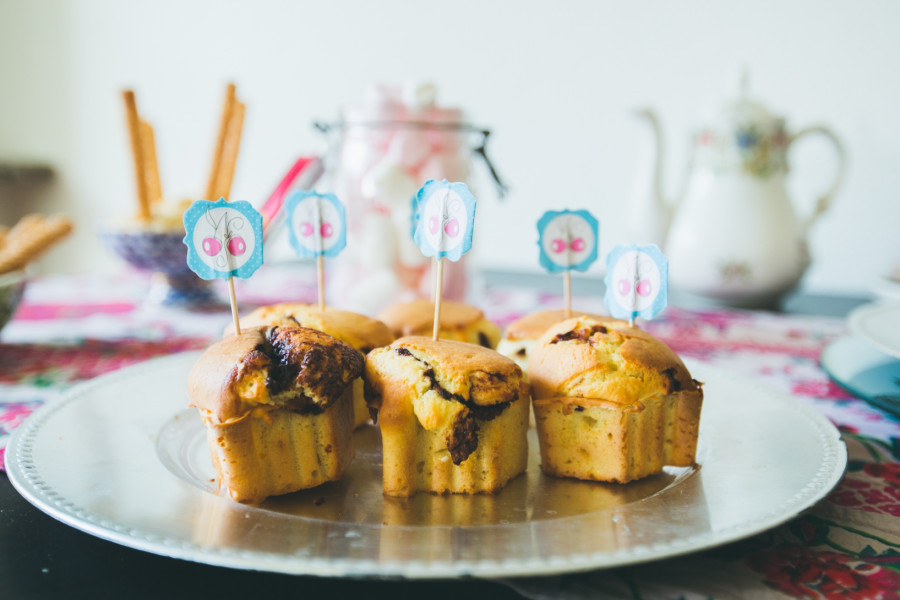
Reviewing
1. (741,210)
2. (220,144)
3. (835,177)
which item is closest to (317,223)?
(220,144)

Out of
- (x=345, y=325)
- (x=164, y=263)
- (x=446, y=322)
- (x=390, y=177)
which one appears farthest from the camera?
(x=164, y=263)

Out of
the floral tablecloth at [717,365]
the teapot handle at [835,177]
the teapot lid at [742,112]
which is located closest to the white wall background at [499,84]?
the teapot lid at [742,112]

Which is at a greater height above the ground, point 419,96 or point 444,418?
point 419,96

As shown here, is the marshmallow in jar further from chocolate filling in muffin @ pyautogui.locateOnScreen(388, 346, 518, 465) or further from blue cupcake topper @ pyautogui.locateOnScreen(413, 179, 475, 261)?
chocolate filling in muffin @ pyautogui.locateOnScreen(388, 346, 518, 465)

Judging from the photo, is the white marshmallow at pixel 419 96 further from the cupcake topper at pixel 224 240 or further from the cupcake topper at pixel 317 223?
the cupcake topper at pixel 224 240

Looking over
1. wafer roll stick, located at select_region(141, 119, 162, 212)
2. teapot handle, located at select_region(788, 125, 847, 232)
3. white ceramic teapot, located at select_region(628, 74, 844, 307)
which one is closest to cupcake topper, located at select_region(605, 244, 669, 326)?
white ceramic teapot, located at select_region(628, 74, 844, 307)

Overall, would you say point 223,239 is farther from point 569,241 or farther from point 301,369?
point 569,241

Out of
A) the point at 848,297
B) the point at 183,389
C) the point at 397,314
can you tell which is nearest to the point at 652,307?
the point at 397,314
